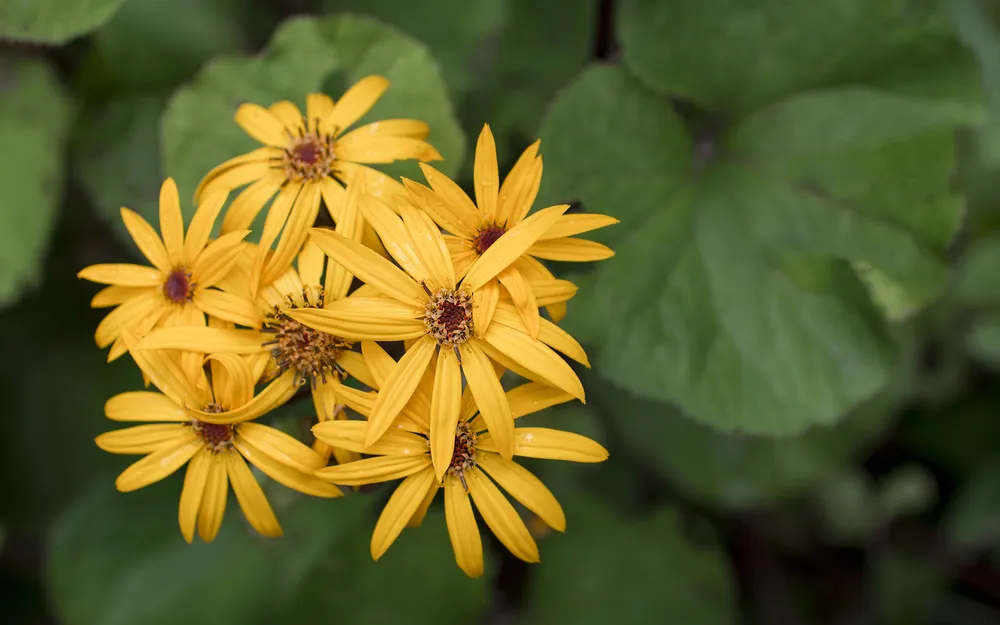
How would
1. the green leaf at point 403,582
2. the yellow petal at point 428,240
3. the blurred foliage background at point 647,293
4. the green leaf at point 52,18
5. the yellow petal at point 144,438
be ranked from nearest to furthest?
the yellow petal at point 428,240 < the yellow petal at point 144,438 < the green leaf at point 52,18 < the blurred foliage background at point 647,293 < the green leaf at point 403,582

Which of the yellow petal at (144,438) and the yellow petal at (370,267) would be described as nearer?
the yellow petal at (370,267)

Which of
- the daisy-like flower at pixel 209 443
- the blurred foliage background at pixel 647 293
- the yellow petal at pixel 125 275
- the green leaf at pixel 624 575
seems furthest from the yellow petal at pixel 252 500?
the green leaf at pixel 624 575

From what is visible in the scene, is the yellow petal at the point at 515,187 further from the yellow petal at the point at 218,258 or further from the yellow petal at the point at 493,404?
the yellow petal at the point at 218,258

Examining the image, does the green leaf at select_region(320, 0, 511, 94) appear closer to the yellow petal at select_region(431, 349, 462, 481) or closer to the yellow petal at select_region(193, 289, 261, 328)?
the yellow petal at select_region(193, 289, 261, 328)

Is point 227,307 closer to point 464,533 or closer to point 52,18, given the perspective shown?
point 464,533

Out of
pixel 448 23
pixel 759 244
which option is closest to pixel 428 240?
pixel 759 244

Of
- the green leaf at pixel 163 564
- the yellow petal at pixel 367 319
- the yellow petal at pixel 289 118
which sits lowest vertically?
the green leaf at pixel 163 564
